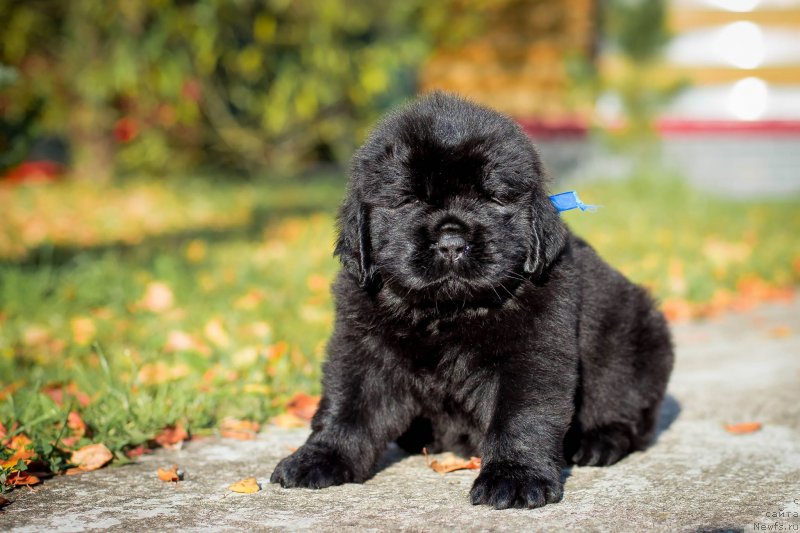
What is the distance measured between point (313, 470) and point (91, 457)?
2.81ft

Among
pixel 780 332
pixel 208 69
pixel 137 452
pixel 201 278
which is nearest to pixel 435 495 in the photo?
pixel 137 452

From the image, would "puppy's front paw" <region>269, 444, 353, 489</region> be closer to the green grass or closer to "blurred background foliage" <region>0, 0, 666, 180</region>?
the green grass

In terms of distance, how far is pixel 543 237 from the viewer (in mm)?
2971

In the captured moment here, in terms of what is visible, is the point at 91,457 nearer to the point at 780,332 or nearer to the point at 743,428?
the point at 743,428

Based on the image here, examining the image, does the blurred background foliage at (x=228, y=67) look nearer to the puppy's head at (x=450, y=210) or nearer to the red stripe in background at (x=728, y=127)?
the red stripe in background at (x=728, y=127)

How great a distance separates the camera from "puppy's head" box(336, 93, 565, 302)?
9.34 ft

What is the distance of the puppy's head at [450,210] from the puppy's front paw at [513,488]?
1.85 ft

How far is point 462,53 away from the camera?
13.1 m

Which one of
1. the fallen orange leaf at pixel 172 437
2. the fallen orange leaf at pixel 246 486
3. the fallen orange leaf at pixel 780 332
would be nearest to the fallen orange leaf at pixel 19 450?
the fallen orange leaf at pixel 172 437

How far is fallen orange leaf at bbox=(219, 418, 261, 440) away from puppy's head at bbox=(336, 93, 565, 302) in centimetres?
98

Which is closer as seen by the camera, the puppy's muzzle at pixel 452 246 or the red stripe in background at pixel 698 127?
the puppy's muzzle at pixel 452 246

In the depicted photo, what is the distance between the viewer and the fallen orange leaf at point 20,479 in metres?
2.94

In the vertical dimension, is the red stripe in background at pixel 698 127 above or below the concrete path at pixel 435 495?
above

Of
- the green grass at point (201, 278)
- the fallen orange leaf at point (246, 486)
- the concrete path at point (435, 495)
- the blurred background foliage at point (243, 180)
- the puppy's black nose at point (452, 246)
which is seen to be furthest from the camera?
the blurred background foliage at point (243, 180)
